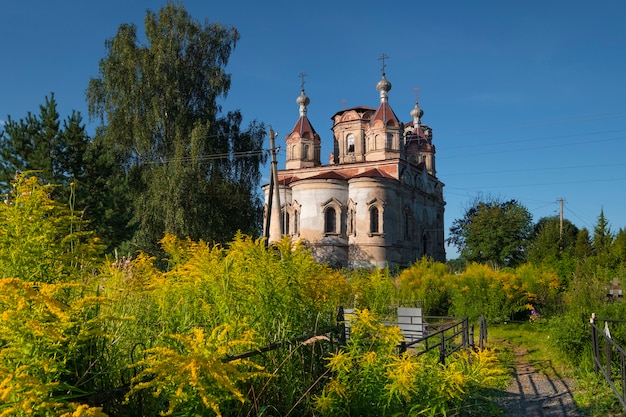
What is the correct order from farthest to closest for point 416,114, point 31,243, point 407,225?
point 416,114 < point 407,225 < point 31,243

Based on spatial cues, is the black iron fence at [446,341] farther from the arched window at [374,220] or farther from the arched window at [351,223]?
the arched window at [351,223]

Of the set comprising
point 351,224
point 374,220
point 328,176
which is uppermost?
point 328,176

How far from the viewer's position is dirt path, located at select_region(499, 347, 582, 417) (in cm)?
664

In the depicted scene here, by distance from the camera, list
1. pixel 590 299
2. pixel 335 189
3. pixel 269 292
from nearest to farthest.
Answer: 1. pixel 269 292
2. pixel 590 299
3. pixel 335 189

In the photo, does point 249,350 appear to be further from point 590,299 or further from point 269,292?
point 590,299

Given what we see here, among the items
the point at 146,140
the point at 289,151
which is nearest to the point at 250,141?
Answer: the point at 146,140

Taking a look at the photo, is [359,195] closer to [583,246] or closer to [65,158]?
[583,246]

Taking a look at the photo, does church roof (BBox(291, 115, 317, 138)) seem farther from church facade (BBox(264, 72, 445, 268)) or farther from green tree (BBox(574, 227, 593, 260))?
green tree (BBox(574, 227, 593, 260))

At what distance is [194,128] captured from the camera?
2261cm

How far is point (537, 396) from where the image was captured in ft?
24.4

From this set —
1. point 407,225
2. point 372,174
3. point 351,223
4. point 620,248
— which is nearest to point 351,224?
point 351,223

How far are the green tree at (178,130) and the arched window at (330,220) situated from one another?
769 centimetres

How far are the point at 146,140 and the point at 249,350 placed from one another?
21298mm

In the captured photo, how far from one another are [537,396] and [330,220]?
80.9ft
